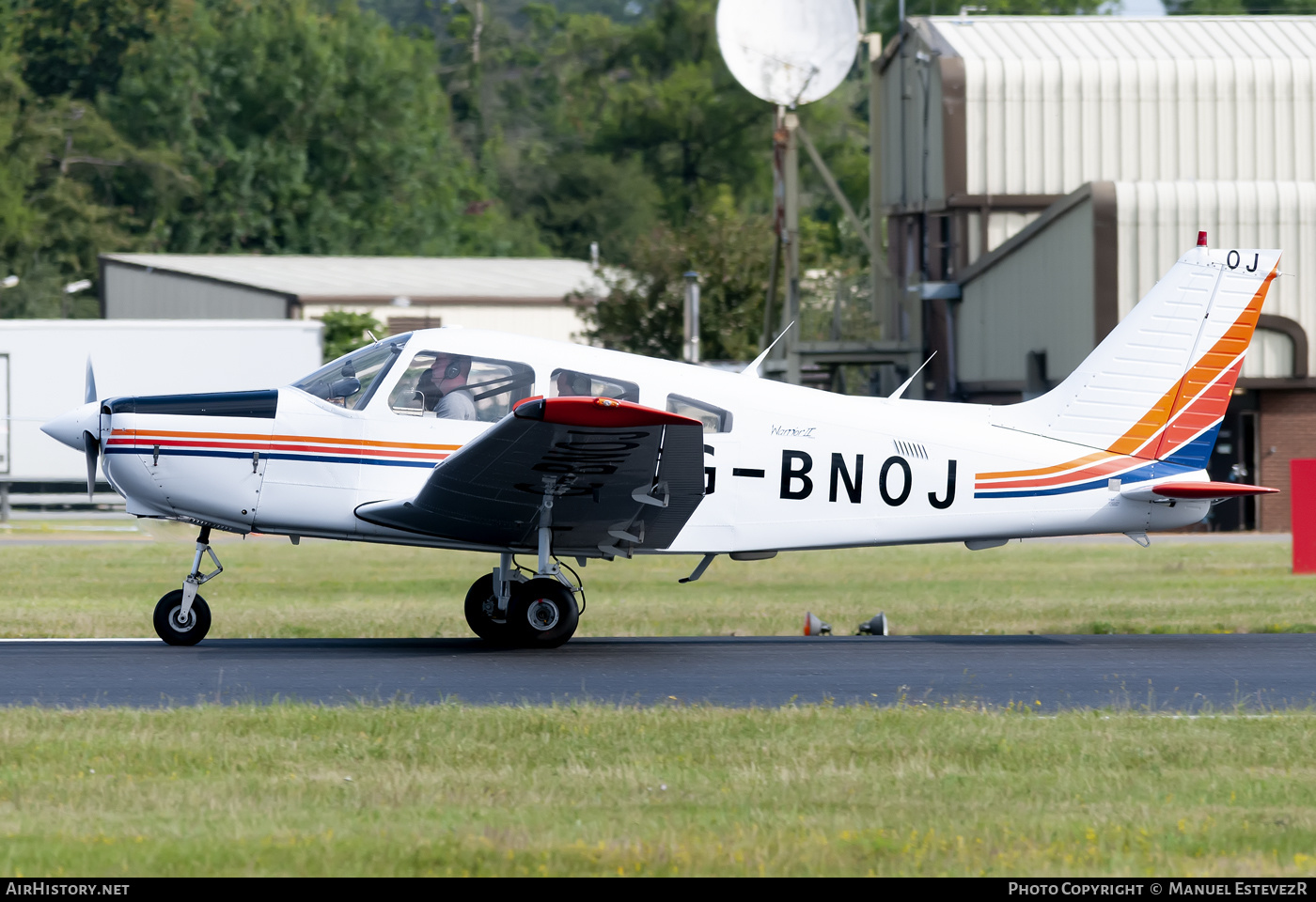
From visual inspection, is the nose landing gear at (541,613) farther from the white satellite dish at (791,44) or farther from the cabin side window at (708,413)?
the white satellite dish at (791,44)

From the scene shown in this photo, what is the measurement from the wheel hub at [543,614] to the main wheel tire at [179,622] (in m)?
2.29

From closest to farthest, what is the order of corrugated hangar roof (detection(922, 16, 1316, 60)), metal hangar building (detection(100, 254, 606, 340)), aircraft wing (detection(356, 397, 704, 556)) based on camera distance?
1. aircraft wing (detection(356, 397, 704, 556))
2. corrugated hangar roof (detection(922, 16, 1316, 60))
3. metal hangar building (detection(100, 254, 606, 340))

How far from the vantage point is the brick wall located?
28797 millimetres

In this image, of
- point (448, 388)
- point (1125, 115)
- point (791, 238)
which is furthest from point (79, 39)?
point (448, 388)

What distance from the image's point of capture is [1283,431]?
2891 centimetres

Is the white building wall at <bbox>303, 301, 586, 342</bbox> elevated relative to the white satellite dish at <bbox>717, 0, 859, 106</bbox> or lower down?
lower down

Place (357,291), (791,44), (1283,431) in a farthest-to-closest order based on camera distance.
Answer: (357,291) → (1283,431) → (791,44)

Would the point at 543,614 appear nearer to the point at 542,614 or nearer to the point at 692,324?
the point at 542,614

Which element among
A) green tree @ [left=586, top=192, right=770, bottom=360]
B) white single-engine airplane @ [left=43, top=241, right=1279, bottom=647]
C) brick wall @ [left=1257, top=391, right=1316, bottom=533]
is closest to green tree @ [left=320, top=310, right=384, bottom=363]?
green tree @ [left=586, top=192, right=770, bottom=360]

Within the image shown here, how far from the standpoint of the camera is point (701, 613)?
A: 15.5 metres

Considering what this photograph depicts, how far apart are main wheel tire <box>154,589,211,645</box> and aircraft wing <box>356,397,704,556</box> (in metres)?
1.41

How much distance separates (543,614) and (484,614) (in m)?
0.59

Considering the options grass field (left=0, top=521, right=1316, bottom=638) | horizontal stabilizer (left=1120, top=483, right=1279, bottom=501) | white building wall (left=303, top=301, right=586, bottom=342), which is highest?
white building wall (left=303, top=301, right=586, bottom=342)

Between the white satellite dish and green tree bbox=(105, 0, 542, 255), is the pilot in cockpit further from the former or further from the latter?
green tree bbox=(105, 0, 542, 255)
